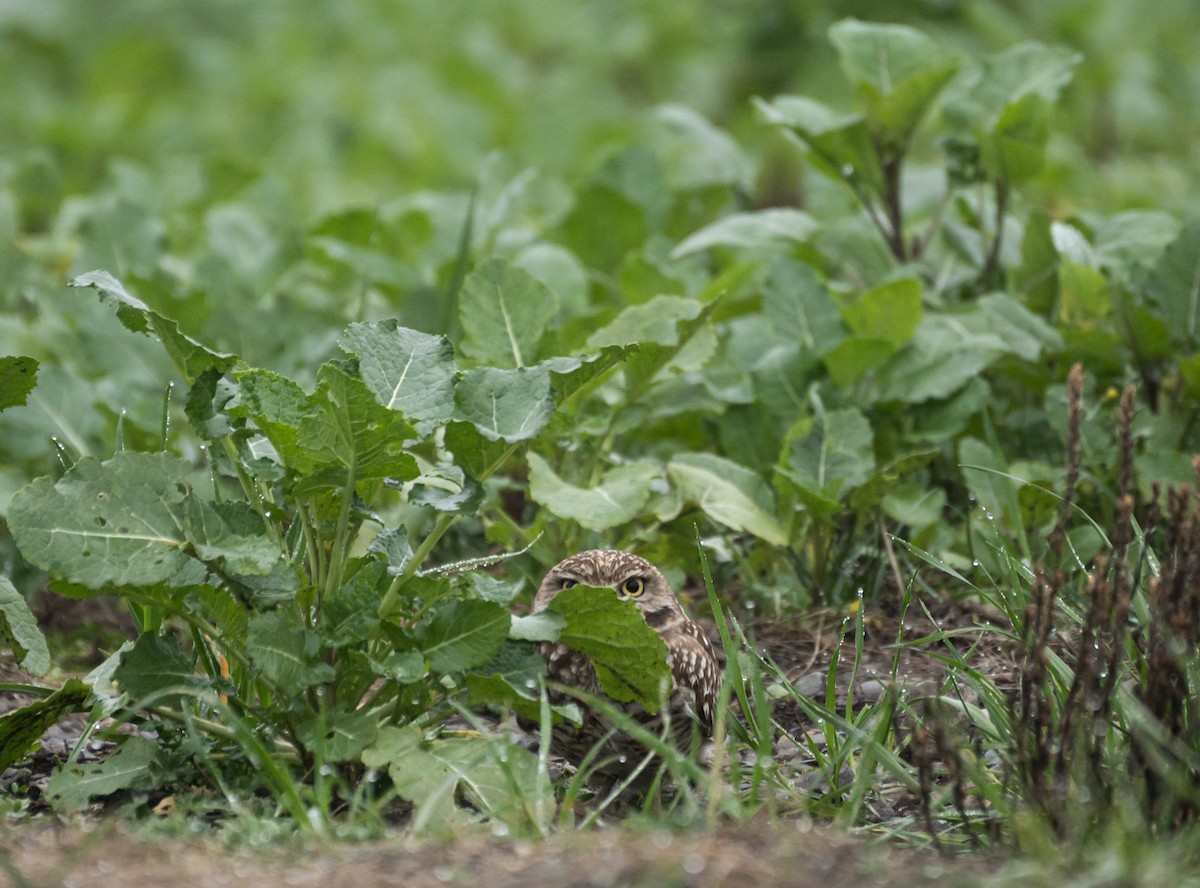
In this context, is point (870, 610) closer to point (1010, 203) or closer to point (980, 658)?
point (980, 658)

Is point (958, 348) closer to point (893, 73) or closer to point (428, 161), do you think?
point (893, 73)

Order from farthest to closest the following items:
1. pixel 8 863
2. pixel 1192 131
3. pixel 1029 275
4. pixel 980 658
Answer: pixel 1192 131, pixel 1029 275, pixel 980 658, pixel 8 863

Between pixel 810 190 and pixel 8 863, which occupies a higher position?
pixel 810 190

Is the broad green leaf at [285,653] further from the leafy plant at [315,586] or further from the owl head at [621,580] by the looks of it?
→ the owl head at [621,580]

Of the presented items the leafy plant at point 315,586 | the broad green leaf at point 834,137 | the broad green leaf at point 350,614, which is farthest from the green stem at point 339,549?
the broad green leaf at point 834,137

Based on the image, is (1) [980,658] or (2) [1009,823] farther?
(1) [980,658]

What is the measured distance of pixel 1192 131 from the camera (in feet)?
24.7

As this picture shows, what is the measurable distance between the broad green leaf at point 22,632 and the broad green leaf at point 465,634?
70 centimetres

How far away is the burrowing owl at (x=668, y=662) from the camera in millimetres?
2582

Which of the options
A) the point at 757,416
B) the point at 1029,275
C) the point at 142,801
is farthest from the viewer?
the point at 1029,275

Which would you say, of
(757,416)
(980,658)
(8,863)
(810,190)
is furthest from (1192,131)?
(8,863)

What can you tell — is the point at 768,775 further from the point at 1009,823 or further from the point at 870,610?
the point at 870,610

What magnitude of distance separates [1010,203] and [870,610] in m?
1.48

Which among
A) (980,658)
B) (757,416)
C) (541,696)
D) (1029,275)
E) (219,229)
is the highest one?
(219,229)
